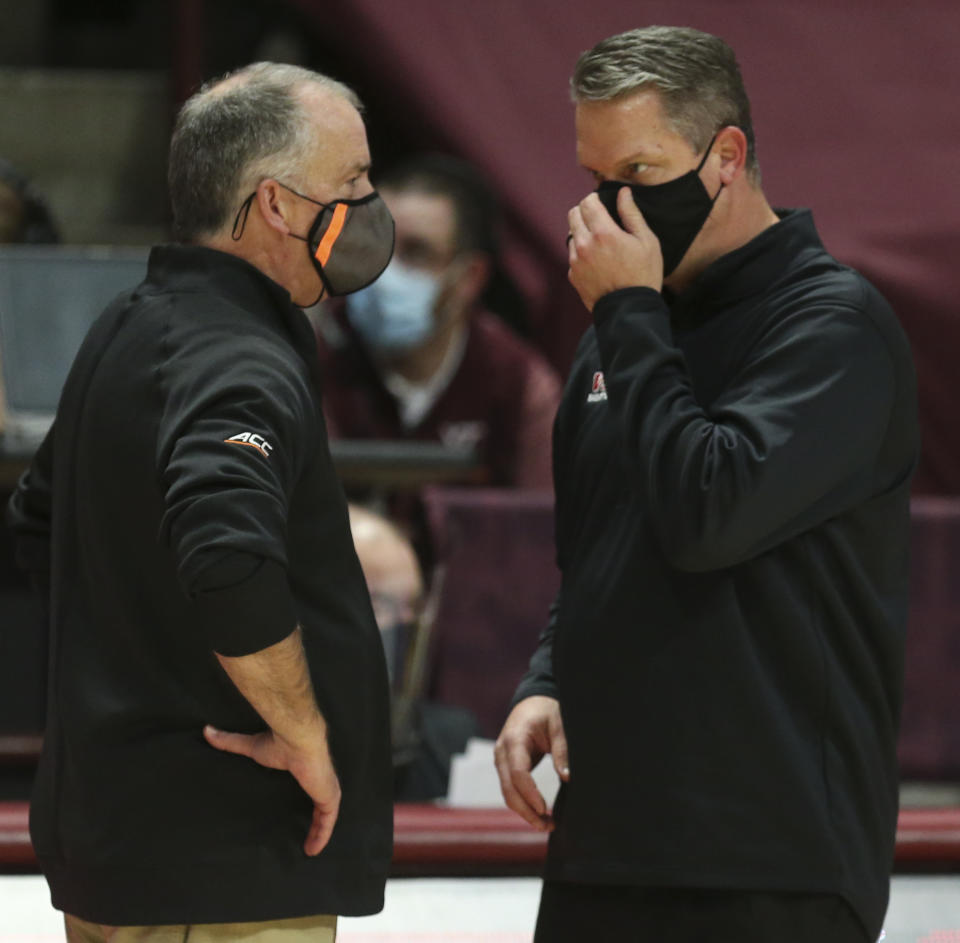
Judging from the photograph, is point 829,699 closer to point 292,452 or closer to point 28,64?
point 292,452

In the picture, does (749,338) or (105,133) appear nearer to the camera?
(749,338)

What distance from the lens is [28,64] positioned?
4.65 metres

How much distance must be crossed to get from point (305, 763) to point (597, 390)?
460 millimetres

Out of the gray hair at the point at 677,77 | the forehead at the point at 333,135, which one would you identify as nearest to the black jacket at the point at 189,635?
the forehead at the point at 333,135

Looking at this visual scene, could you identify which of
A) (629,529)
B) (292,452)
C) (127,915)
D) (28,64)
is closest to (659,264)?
(629,529)

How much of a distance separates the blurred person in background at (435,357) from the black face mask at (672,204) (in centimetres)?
186

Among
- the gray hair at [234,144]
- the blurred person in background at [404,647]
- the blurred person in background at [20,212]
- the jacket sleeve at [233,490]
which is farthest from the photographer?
the blurred person in background at [20,212]

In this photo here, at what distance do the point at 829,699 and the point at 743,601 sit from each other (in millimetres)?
109

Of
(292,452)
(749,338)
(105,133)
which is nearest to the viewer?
(292,452)

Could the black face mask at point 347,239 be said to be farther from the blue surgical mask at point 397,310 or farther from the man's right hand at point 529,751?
the blue surgical mask at point 397,310

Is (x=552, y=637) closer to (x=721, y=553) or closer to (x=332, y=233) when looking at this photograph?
(x=721, y=553)

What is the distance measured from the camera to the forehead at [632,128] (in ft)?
4.48

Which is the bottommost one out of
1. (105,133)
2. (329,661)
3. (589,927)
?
(105,133)

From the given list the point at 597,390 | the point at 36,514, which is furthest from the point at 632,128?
the point at 36,514
